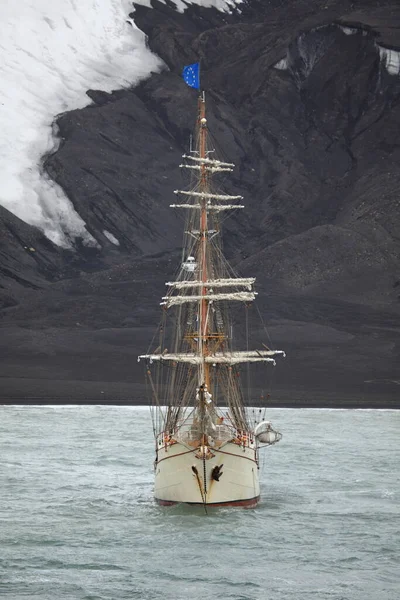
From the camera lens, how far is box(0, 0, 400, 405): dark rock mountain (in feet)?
419

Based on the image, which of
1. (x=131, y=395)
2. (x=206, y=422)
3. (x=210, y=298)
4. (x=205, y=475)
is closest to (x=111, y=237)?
(x=131, y=395)

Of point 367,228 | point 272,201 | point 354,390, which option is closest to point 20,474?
point 354,390

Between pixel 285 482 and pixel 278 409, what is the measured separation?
49.3 metres

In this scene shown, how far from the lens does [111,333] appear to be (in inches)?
5591

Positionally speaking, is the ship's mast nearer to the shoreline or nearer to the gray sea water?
the gray sea water

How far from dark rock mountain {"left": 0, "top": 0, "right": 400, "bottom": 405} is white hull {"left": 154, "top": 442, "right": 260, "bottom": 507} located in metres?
64.1

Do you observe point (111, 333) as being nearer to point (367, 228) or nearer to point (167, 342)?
point (167, 342)

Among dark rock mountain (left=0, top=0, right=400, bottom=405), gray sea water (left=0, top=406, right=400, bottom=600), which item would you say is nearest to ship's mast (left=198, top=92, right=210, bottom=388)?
gray sea water (left=0, top=406, right=400, bottom=600)

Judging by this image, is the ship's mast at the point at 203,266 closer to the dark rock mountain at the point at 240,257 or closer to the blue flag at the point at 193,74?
the blue flag at the point at 193,74

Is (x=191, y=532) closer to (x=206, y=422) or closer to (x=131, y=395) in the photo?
(x=206, y=422)

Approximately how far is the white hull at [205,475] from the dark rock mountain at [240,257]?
64.1 m

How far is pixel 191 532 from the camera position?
4744 centimetres

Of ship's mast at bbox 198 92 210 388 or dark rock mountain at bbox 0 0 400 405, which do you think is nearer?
ship's mast at bbox 198 92 210 388

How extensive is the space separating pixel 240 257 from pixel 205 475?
389ft
